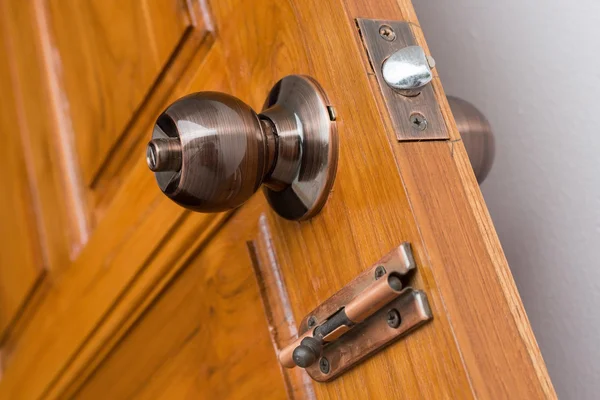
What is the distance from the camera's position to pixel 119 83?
59 centimetres

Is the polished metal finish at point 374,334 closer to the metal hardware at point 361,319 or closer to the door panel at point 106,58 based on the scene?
the metal hardware at point 361,319

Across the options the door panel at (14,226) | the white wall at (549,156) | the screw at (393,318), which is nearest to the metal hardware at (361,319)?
the screw at (393,318)

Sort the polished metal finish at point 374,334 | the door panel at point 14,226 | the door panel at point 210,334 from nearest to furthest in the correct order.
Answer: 1. the polished metal finish at point 374,334
2. the door panel at point 210,334
3. the door panel at point 14,226

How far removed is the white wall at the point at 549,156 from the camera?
1.61 ft

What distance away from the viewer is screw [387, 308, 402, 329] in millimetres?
308

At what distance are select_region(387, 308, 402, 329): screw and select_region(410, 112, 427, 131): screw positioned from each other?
0.27 feet

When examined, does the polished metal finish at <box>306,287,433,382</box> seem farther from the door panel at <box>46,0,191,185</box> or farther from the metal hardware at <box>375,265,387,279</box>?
the door panel at <box>46,0,191,185</box>

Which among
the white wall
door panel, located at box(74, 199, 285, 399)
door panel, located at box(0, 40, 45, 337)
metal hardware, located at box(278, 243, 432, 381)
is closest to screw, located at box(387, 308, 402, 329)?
metal hardware, located at box(278, 243, 432, 381)

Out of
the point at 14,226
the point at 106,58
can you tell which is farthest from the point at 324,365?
the point at 14,226

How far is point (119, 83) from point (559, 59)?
13.7 inches

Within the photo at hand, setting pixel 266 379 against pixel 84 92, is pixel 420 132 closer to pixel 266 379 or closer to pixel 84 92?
pixel 266 379

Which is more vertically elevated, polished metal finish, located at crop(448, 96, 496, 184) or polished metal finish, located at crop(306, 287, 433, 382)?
polished metal finish, located at crop(448, 96, 496, 184)

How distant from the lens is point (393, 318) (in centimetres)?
31

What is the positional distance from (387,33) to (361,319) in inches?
5.3
